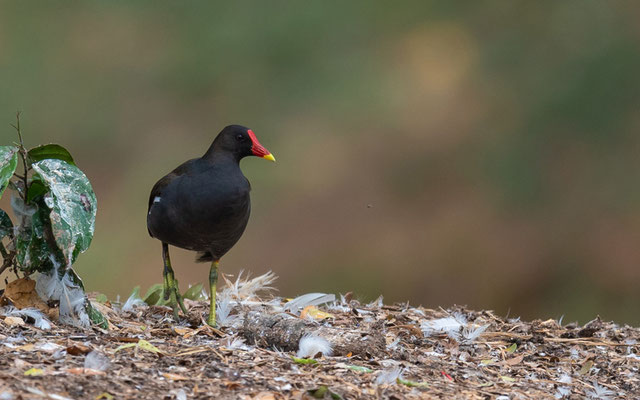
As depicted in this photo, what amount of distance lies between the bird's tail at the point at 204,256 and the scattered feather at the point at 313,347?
1103 millimetres

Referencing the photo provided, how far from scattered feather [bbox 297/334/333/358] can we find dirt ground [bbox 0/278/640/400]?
0.04ft

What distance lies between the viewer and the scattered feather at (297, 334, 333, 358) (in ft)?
9.97

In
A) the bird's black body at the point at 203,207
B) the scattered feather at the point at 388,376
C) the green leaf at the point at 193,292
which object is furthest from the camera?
the green leaf at the point at 193,292

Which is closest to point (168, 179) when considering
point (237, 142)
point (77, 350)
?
point (237, 142)

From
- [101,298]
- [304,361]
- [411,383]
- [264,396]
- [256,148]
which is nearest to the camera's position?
[264,396]

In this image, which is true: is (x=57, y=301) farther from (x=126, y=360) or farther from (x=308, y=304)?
(x=308, y=304)

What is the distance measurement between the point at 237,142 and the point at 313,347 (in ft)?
4.46

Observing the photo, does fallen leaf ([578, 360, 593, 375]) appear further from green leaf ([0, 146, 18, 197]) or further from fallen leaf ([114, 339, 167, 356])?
green leaf ([0, 146, 18, 197])

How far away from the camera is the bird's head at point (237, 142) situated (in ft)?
13.1

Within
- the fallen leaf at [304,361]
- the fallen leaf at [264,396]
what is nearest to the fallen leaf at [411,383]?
the fallen leaf at [304,361]

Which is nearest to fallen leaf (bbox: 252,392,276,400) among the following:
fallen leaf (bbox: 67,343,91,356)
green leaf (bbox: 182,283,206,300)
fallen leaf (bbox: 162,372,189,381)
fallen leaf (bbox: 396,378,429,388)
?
fallen leaf (bbox: 162,372,189,381)

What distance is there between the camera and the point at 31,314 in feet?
10.8

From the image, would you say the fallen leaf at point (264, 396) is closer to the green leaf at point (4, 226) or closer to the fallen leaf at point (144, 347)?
the fallen leaf at point (144, 347)

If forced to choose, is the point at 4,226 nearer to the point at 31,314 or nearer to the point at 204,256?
the point at 31,314
